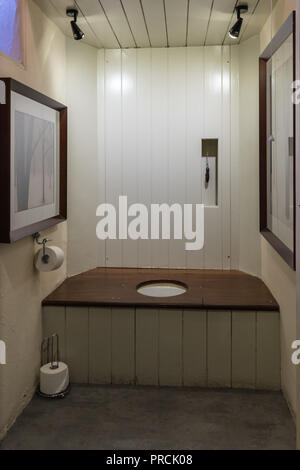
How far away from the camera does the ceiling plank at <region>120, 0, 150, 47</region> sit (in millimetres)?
2420

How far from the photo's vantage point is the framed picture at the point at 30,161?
1936 millimetres

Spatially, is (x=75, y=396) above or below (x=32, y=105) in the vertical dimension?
A: below

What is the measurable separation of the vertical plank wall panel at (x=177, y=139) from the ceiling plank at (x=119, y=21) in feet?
1.05

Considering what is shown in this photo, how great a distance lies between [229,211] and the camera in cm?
319

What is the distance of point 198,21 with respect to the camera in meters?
2.66

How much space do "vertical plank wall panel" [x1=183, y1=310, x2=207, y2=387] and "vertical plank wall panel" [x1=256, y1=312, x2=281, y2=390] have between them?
0.27 m

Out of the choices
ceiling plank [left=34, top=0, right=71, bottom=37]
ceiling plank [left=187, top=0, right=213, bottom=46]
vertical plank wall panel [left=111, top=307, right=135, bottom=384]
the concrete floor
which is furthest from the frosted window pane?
the concrete floor

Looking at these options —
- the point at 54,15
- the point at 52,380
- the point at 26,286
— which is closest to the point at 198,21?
the point at 54,15

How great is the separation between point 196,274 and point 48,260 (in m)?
1.14

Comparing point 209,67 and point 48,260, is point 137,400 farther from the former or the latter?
point 209,67

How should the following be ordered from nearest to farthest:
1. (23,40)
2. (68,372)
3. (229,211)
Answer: (23,40), (68,372), (229,211)

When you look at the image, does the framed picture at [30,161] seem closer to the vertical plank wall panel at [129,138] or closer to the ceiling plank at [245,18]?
the vertical plank wall panel at [129,138]

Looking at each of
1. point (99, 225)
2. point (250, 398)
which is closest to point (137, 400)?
point (250, 398)

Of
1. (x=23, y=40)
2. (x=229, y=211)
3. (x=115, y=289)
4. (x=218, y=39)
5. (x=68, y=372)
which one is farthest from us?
(x=229, y=211)
